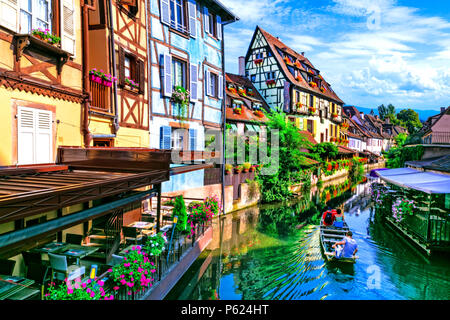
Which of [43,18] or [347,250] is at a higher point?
[43,18]

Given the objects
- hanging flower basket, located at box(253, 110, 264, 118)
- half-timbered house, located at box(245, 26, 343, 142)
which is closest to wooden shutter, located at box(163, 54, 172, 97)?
hanging flower basket, located at box(253, 110, 264, 118)

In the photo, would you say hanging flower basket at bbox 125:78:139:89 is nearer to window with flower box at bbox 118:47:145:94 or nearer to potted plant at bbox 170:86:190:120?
window with flower box at bbox 118:47:145:94

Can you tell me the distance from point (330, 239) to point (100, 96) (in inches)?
381

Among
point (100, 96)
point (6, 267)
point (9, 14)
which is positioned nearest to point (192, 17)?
point (100, 96)

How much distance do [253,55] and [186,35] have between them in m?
18.3

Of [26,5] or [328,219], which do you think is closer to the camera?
[26,5]

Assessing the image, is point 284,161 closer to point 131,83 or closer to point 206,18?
point 206,18

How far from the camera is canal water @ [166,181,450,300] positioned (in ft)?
27.5

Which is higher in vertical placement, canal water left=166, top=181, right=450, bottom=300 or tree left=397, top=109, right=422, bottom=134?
tree left=397, top=109, right=422, bottom=134

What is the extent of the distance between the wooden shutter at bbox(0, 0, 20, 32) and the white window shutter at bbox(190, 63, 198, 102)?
8.70m

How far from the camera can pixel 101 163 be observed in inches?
304

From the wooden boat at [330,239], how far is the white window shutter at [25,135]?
9295 millimetres

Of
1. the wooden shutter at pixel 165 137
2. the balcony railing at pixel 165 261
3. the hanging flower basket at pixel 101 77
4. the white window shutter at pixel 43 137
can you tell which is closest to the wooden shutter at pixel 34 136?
the white window shutter at pixel 43 137

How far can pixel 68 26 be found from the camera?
757cm
